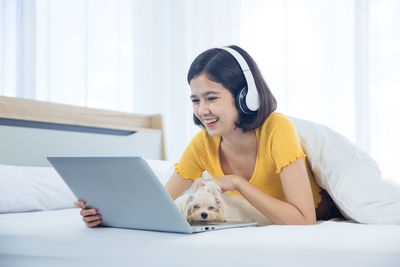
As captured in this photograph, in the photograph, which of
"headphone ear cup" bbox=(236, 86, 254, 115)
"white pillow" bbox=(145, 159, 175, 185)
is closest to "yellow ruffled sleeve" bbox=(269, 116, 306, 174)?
"headphone ear cup" bbox=(236, 86, 254, 115)

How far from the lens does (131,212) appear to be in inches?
39.6

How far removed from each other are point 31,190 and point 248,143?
0.98 m

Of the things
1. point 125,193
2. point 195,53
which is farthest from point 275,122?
point 195,53

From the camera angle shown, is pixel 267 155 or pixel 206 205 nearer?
pixel 206 205

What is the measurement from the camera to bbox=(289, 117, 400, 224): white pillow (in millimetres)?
1230

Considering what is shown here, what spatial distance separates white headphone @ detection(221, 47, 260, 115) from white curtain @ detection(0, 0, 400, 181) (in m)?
1.79

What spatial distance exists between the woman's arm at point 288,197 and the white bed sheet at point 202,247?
0.10 meters

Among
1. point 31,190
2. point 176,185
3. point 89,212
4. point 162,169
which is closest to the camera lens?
point 89,212

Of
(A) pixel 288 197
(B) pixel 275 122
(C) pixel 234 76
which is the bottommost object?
(A) pixel 288 197

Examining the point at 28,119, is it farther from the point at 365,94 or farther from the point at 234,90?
the point at 365,94

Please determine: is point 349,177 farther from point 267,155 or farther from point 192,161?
point 192,161

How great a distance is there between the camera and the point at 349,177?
1299 mm

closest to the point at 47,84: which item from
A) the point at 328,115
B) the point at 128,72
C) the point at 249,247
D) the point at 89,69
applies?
the point at 89,69

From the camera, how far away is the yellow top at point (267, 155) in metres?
1.19
